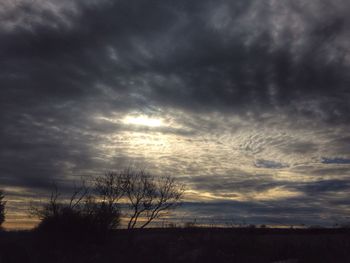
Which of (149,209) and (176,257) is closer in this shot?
(176,257)

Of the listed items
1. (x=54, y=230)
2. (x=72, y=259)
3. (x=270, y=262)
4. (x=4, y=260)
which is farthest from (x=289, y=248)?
(x=54, y=230)

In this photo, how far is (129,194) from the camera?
180ft

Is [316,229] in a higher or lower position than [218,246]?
higher

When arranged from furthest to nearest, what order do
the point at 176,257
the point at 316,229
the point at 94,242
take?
the point at 316,229 < the point at 94,242 < the point at 176,257

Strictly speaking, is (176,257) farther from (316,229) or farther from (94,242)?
(316,229)

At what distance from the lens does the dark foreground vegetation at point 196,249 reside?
23.1 m

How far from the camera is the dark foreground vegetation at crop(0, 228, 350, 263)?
23094 millimetres

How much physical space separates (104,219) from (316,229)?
2312cm

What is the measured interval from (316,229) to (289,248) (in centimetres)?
2160

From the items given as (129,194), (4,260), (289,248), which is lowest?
(4,260)

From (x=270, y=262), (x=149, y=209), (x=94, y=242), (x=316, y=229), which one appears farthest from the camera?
(x=149, y=209)

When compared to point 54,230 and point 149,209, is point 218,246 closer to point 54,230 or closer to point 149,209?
point 54,230

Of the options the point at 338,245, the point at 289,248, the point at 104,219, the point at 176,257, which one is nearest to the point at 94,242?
the point at 104,219

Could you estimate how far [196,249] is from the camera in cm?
2878
